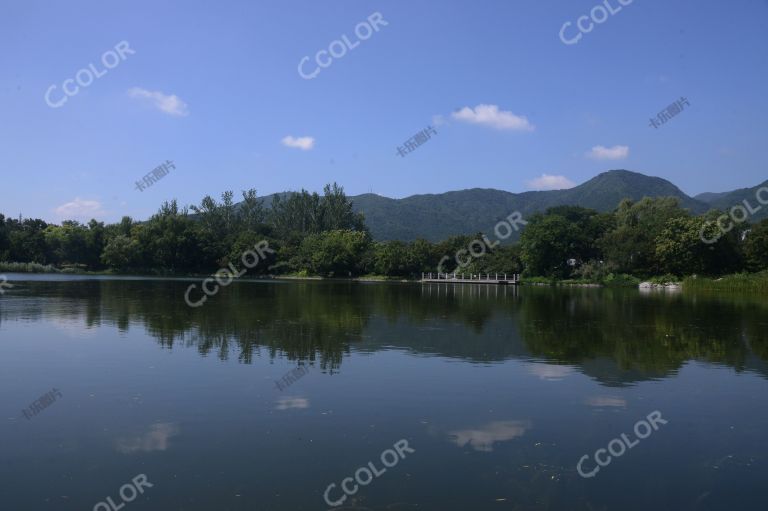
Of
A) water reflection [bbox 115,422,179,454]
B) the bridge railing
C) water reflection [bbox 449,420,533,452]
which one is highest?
the bridge railing

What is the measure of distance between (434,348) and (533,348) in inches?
103

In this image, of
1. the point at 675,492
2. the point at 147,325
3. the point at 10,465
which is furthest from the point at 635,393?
the point at 147,325

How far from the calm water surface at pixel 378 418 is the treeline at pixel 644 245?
4329 centimetres

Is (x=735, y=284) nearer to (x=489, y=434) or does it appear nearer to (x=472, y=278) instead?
(x=472, y=278)

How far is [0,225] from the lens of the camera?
89688 millimetres

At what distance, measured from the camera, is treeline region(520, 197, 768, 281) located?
56.5 m

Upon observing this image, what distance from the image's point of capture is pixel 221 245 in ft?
287

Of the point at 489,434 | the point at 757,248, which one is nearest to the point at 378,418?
the point at 489,434

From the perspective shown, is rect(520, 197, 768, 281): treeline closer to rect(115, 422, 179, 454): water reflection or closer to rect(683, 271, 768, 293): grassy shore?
rect(683, 271, 768, 293): grassy shore

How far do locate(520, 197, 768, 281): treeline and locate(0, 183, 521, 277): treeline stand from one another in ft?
16.0

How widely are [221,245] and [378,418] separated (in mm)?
82547

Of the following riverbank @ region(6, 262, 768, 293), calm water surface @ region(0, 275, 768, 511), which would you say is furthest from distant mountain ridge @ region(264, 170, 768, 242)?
calm water surface @ region(0, 275, 768, 511)

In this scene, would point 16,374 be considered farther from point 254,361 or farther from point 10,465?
point 10,465

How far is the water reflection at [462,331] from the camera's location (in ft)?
45.4
